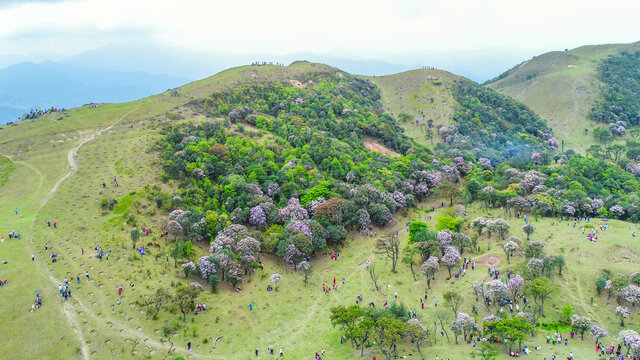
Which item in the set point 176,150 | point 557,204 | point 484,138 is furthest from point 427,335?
point 484,138

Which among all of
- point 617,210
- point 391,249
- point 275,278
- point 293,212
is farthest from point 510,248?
point 293,212

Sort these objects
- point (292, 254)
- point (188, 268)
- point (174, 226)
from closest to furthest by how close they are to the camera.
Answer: point (188, 268) → point (292, 254) → point (174, 226)

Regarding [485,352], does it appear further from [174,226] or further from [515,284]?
[174,226]

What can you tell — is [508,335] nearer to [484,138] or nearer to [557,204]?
[557,204]

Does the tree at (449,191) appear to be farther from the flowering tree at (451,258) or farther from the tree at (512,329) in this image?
the tree at (512,329)

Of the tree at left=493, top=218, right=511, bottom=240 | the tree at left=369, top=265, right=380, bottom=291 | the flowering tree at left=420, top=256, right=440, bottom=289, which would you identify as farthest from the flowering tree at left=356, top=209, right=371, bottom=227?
the tree at left=493, top=218, right=511, bottom=240

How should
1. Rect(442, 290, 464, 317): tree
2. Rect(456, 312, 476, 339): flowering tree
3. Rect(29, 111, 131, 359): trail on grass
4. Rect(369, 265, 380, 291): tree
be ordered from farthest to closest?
Rect(369, 265, 380, 291): tree < Rect(442, 290, 464, 317): tree < Rect(456, 312, 476, 339): flowering tree < Rect(29, 111, 131, 359): trail on grass

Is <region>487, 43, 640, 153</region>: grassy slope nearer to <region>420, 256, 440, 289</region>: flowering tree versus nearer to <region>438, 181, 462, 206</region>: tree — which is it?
<region>438, 181, 462, 206</region>: tree
